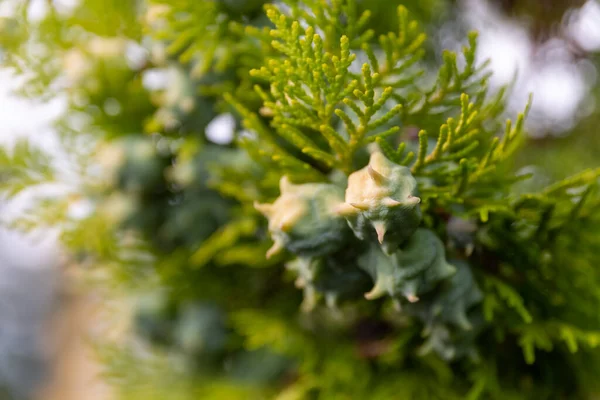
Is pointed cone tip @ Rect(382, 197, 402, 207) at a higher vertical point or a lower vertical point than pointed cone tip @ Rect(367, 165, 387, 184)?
lower

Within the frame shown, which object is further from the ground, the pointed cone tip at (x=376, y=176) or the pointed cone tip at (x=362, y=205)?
the pointed cone tip at (x=376, y=176)

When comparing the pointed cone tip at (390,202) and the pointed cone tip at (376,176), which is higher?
the pointed cone tip at (376,176)

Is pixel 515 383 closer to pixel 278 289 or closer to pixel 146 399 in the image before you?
pixel 278 289

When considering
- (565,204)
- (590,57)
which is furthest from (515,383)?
(590,57)

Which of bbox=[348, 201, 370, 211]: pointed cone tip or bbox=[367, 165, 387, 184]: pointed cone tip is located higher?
bbox=[367, 165, 387, 184]: pointed cone tip

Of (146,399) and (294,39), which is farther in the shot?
(146,399)

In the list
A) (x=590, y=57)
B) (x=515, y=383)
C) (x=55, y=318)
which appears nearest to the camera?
(x=515, y=383)

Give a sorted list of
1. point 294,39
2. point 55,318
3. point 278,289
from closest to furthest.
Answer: point 294,39
point 278,289
point 55,318

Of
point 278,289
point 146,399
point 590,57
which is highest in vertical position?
point 590,57
